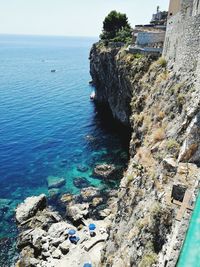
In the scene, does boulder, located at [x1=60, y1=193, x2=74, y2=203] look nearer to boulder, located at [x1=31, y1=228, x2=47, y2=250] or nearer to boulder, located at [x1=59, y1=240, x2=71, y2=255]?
boulder, located at [x1=31, y1=228, x2=47, y2=250]

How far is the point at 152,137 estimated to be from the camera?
104ft

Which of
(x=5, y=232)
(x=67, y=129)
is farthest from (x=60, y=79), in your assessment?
(x=5, y=232)

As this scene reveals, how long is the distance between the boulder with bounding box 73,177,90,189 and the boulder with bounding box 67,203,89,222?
18.3 ft

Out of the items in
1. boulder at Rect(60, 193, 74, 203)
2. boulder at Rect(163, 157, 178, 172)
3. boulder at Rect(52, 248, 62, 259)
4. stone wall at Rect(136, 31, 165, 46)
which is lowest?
boulder at Rect(52, 248, 62, 259)

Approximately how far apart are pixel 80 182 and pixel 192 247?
36.9 m

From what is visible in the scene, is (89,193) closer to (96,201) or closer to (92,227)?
(96,201)

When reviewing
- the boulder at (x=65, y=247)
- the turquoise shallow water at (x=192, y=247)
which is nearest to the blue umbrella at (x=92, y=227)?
the boulder at (x=65, y=247)

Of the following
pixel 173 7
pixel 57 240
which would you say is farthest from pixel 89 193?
pixel 173 7

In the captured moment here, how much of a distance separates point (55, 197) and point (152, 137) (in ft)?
73.6

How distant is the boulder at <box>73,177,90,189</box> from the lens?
5062 centimetres

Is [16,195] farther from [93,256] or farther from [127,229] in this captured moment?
[127,229]

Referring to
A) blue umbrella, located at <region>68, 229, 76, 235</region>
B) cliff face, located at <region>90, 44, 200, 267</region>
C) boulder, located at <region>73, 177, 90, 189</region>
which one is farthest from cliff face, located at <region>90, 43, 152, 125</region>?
blue umbrella, located at <region>68, 229, 76, 235</region>

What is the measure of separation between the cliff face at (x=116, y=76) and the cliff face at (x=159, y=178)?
12463 mm

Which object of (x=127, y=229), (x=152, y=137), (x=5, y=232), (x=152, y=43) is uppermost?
(x=152, y=43)
